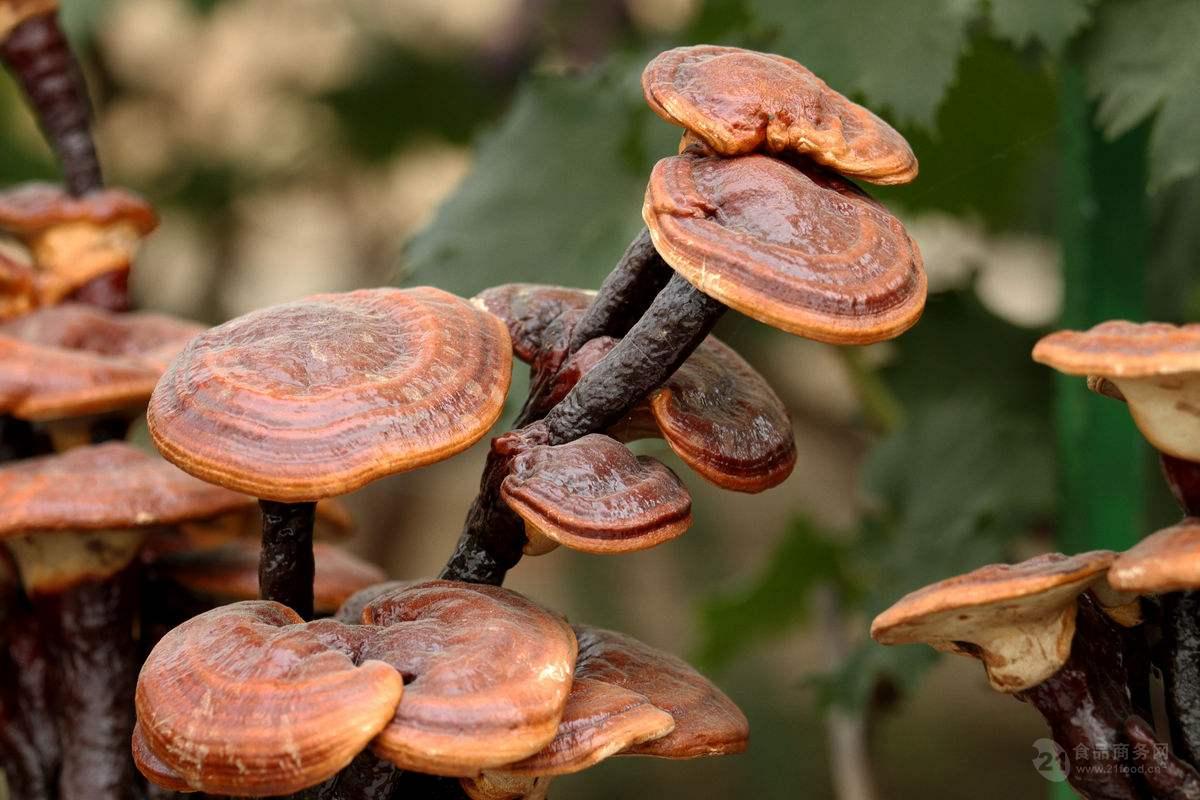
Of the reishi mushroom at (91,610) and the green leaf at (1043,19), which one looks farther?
the green leaf at (1043,19)

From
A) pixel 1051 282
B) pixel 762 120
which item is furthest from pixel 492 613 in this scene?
pixel 1051 282

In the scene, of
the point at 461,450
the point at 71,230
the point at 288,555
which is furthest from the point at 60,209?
the point at 461,450

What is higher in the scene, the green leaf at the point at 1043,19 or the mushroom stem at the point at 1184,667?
the green leaf at the point at 1043,19

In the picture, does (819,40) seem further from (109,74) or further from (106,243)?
(109,74)

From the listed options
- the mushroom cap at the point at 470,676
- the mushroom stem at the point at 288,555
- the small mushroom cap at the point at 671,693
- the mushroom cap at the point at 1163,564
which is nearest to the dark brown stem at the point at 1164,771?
the mushroom cap at the point at 1163,564

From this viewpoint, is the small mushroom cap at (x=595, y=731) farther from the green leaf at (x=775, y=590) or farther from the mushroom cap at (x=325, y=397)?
the green leaf at (x=775, y=590)

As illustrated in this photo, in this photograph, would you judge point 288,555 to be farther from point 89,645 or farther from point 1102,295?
point 1102,295

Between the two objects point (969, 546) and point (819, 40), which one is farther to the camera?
point (969, 546)

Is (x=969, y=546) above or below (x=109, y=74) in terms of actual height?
above
